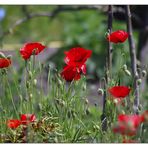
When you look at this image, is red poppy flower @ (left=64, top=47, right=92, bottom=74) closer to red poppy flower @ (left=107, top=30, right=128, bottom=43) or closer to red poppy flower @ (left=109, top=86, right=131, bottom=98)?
red poppy flower @ (left=107, top=30, right=128, bottom=43)

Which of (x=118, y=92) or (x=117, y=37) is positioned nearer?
(x=118, y=92)

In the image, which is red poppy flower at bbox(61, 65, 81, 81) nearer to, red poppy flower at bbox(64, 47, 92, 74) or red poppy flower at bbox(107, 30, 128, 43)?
red poppy flower at bbox(64, 47, 92, 74)

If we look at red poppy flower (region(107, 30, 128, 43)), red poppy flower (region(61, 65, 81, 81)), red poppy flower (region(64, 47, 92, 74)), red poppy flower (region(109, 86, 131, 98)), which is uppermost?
red poppy flower (region(107, 30, 128, 43))

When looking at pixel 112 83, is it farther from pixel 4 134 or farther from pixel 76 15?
pixel 76 15

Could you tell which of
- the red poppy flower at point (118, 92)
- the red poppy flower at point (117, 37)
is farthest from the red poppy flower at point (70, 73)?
the red poppy flower at point (118, 92)

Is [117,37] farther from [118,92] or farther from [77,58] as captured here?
[118,92]

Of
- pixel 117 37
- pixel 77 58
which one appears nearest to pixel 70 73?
pixel 77 58

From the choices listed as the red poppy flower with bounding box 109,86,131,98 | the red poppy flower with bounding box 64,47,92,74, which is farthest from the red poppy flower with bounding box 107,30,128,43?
the red poppy flower with bounding box 109,86,131,98

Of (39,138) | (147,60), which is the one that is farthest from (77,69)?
(147,60)

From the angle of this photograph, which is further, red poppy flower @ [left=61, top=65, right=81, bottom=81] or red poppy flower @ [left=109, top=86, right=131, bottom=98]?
red poppy flower @ [left=61, top=65, right=81, bottom=81]

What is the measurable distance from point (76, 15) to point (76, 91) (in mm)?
5964

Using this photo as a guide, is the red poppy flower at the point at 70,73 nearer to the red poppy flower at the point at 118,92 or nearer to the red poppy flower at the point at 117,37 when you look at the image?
the red poppy flower at the point at 117,37

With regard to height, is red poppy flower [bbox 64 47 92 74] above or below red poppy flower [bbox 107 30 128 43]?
below

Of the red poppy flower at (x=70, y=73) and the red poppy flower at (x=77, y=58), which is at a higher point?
the red poppy flower at (x=77, y=58)
